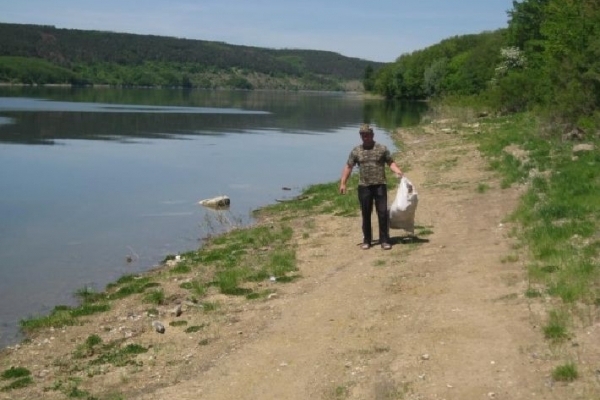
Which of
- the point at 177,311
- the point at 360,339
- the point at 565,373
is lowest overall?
the point at 177,311

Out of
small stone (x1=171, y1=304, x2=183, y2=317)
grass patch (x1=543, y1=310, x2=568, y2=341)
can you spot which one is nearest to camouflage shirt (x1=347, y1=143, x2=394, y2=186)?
small stone (x1=171, y1=304, x2=183, y2=317)

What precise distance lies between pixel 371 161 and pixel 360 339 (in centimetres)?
521

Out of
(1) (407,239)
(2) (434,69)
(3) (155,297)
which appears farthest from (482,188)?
(2) (434,69)

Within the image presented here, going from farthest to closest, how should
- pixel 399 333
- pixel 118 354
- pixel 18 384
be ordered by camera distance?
1. pixel 118 354
2. pixel 18 384
3. pixel 399 333

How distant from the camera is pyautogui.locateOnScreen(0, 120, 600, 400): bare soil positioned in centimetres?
827

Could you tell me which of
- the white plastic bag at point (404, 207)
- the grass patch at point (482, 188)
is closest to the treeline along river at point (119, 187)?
the white plastic bag at point (404, 207)

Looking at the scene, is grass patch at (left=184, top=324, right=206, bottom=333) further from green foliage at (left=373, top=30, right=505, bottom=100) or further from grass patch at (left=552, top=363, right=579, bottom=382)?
green foliage at (left=373, top=30, right=505, bottom=100)

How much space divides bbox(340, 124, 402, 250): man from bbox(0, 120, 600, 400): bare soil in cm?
62

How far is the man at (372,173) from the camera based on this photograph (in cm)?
1441

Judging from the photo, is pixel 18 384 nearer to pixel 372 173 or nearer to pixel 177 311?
pixel 177 311

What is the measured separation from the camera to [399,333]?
9.84m

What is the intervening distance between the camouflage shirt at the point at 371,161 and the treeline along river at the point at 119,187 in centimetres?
607

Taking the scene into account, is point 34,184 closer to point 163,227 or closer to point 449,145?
point 163,227

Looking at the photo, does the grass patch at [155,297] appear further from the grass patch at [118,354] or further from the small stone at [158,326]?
the grass patch at [118,354]
